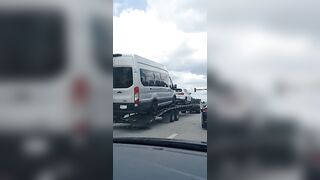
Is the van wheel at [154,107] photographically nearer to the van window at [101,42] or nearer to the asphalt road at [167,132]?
the asphalt road at [167,132]

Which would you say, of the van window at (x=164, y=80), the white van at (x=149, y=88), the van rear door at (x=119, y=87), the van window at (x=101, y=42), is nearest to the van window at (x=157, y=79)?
the white van at (x=149, y=88)

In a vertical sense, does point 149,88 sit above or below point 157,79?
below

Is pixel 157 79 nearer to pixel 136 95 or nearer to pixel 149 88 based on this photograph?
pixel 149 88

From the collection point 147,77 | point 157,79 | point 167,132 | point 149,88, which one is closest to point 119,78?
point 167,132

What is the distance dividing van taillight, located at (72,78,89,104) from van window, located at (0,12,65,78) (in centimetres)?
5

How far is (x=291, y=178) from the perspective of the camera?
0.85 m

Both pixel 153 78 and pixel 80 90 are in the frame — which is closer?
pixel 80 90

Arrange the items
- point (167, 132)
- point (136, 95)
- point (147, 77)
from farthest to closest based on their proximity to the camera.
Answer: point (147, 77) < point (136, 95) < point (167, 132)

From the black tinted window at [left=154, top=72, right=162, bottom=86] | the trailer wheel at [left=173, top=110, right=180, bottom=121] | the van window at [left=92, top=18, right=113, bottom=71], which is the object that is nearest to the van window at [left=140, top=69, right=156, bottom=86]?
the black tinted window at [left=154, top=72, right=162, bottom=86]

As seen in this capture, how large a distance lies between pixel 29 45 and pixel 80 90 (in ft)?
0.48

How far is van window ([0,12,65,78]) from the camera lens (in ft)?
2.45

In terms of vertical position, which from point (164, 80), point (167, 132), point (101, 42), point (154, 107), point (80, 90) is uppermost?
point (164, 80)

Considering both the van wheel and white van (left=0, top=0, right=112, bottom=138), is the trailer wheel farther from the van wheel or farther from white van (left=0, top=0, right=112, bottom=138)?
white van (left=0, top=0, right=112, bottom=138)

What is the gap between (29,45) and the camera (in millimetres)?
763
